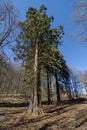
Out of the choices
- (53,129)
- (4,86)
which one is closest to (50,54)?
(53,129)

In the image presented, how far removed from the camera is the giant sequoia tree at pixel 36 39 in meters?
17.6

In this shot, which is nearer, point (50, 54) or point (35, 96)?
point (35, 96)

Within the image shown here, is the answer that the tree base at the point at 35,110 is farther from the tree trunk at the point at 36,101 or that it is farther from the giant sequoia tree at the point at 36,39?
the giant sequoia tree at the point at 36,39

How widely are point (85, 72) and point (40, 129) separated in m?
72.8

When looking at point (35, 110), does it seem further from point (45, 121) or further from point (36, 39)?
point (36, 39)

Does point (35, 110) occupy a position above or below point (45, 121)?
above

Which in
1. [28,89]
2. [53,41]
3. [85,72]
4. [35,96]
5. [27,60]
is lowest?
[35,96]

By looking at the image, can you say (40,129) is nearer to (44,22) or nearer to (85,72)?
(44,22)

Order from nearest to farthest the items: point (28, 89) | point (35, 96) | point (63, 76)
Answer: point (35, 96) → point (28, 89) → point (63, 76)

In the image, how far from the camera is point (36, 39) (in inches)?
711

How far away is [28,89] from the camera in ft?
70.7

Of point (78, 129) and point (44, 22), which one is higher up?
point (44, 22)

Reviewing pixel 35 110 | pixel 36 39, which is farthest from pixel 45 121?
pixel 36 39

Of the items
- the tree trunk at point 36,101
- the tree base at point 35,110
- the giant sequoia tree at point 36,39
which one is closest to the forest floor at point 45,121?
the tree base at point 35,110
